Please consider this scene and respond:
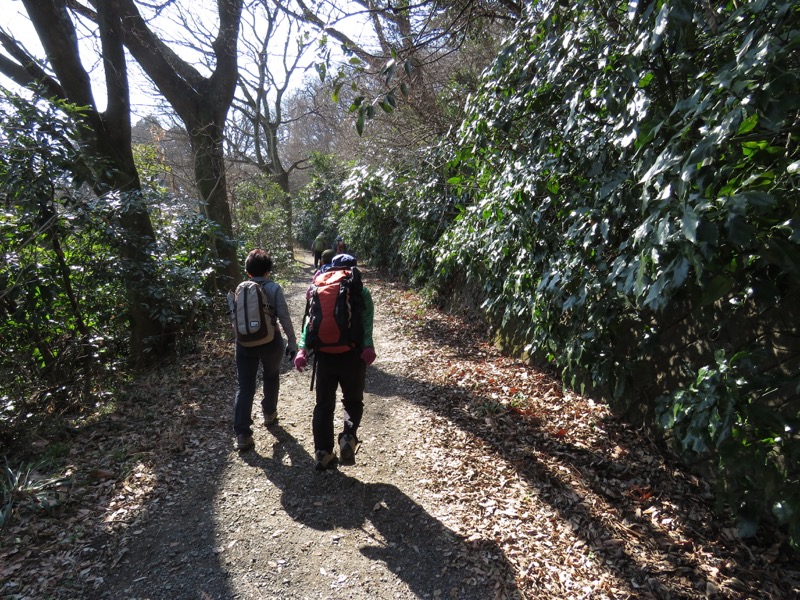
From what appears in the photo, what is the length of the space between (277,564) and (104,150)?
19.6ft

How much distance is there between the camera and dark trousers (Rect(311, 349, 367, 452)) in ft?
11.7

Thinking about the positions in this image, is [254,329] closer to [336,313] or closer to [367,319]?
[336,313]

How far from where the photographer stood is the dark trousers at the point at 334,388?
3.57 meters

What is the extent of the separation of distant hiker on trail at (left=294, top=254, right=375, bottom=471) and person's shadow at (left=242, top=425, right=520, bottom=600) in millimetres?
278

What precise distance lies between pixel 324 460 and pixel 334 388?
690 mm

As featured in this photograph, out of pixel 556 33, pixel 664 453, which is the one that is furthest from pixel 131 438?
pixel 556 33

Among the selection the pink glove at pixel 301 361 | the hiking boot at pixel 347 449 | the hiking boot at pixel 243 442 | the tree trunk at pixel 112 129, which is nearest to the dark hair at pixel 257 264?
the pink glove at pixel 301 361

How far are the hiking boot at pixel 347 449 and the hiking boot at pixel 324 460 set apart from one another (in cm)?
11

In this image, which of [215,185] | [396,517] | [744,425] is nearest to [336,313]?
[396,517]

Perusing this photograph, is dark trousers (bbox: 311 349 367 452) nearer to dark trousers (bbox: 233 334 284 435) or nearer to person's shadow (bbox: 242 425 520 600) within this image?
person's shadow (bbox: 242 425 520 600)

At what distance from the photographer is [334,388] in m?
3.64

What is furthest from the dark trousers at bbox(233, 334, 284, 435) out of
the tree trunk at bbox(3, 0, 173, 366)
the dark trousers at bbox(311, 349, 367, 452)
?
the tree trunk at bbox(3, 0, 173, 366)

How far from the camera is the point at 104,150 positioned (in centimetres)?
599

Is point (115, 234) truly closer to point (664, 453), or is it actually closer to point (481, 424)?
point (481, 424)
